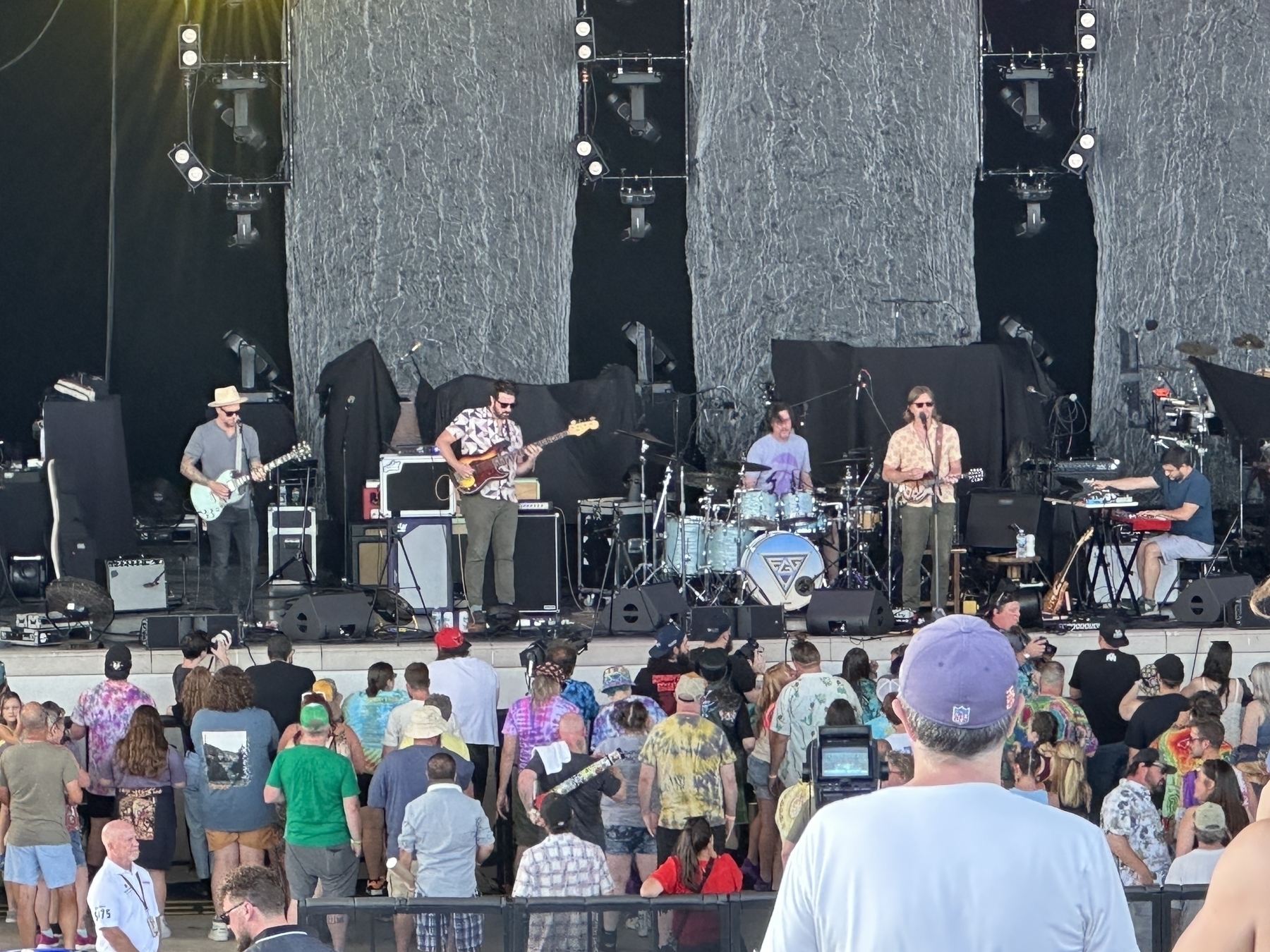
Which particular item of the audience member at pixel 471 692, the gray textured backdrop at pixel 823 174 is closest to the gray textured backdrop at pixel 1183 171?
the gray textured backdrop at pixel 823 174

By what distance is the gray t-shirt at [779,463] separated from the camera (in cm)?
1377

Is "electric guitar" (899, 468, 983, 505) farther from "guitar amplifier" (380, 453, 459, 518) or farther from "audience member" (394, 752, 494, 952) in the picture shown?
"audience member" (394, 752, 494, 952)

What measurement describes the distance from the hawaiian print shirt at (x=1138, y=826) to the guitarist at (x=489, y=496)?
20.6ft

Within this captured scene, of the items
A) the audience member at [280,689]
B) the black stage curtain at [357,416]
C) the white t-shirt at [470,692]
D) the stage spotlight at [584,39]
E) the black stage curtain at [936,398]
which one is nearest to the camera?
the audience member at [280,689]

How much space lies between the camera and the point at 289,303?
1586 cm

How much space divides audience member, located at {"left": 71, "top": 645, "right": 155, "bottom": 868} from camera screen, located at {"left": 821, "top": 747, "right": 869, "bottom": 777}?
499 centimetres

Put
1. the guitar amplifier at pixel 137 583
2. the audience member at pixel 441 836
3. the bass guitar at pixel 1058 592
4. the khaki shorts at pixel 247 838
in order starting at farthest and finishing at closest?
the guitar amplifier at pixel 137 583 → the bass guitar at pixel 1058 592 → the khaki shorts at pixel 247 838 → the audience member at pixel 441 836

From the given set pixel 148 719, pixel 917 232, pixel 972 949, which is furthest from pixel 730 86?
pixel 972 949

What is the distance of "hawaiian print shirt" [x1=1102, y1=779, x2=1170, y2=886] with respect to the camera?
7.43m

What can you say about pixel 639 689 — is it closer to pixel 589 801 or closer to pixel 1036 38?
pixel 589 801

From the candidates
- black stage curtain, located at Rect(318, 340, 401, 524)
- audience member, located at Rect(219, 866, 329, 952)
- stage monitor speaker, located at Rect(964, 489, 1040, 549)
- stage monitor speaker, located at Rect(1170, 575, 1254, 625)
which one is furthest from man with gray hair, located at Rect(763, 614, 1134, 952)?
black stage curtain, located at Rect(318, 340, 401, 524)

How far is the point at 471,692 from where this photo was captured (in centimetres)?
968

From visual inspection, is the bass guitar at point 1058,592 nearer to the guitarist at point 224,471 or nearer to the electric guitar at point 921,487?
the electric guitar at point 921,487

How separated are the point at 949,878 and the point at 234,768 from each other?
700 centimetres
